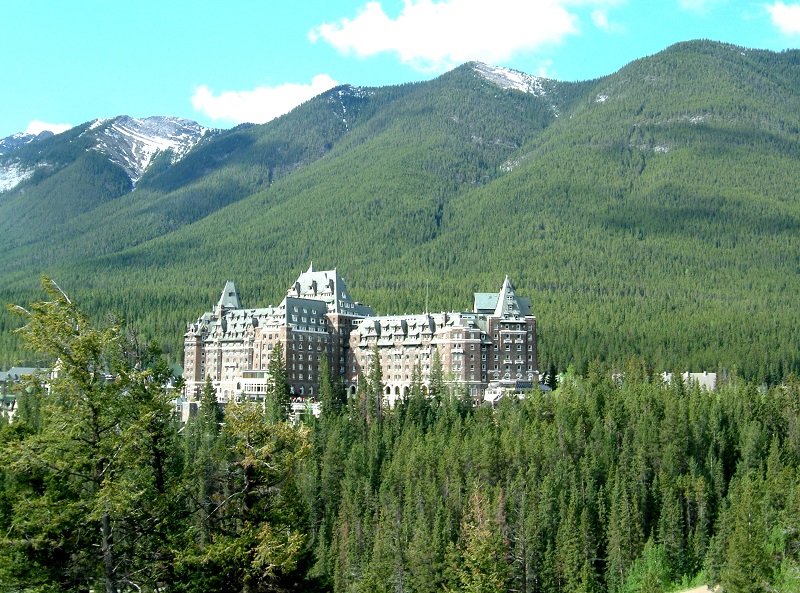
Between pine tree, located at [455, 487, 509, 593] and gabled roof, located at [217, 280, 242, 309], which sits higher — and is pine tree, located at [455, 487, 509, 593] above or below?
below

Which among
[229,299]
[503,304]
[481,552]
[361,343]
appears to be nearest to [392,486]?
[503,304]

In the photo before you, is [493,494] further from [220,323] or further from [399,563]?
[220,323]

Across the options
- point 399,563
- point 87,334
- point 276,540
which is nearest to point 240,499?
point 276,540

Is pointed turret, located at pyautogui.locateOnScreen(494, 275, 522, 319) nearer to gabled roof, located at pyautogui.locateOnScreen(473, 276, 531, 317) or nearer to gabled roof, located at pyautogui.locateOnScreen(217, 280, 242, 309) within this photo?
gabled roof, located at pyautogui.locateOnScreen(473, 276, 531, 317)

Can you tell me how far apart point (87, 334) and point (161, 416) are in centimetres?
338

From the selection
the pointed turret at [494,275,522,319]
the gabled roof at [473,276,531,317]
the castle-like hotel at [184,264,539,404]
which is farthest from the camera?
the gabled roof at [473,276,531,317]

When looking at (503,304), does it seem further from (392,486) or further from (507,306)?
(392,486)

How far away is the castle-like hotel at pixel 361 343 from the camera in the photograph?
14750 centimetres

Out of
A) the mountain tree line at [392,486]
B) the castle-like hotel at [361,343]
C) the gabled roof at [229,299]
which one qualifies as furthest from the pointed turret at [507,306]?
the gabled roof at [229,299]

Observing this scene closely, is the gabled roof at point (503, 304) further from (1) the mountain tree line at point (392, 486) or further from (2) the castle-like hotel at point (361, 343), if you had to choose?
(1) the mountain tree line at point (392, 486)

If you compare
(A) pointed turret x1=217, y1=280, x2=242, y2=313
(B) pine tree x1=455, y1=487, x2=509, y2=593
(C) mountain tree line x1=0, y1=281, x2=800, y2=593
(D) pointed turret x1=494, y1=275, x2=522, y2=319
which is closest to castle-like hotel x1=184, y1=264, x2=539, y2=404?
(D) pointed turret x1=494, y1=275, x2=522, y2=319

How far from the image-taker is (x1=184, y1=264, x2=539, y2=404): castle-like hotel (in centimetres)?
14750

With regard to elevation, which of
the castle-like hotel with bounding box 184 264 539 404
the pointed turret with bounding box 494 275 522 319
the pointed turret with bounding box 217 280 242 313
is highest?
the pointed turret with bounding box 217 280 242 313

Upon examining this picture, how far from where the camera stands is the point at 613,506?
104875 mm
